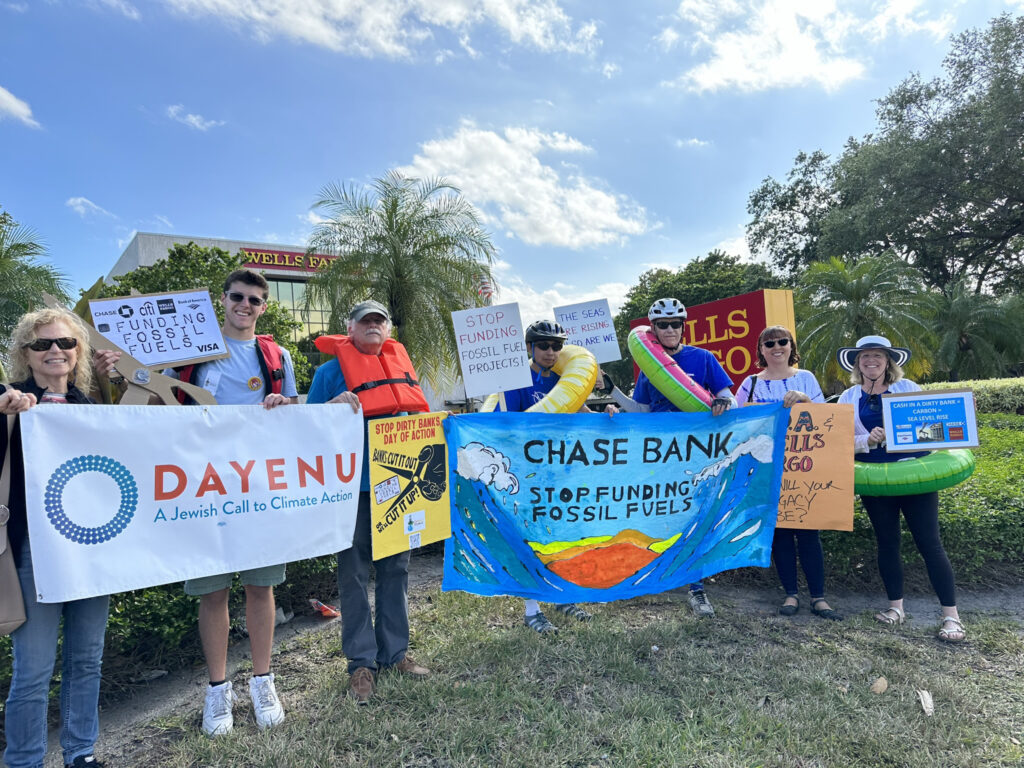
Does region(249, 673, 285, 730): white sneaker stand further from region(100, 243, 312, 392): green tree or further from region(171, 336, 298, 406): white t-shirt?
region(100, 243, 312, 392): green tree

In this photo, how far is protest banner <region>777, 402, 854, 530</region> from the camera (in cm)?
397

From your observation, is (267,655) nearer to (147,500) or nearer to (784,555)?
(147,500)

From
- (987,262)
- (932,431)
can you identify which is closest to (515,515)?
(932,431)

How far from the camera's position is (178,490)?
2.80m

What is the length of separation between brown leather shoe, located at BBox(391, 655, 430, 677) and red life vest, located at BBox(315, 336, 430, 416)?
1388mm

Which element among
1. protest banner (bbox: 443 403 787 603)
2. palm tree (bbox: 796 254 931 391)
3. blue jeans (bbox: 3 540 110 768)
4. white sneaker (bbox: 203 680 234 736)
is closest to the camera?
blue jeans (bbox: 3 540 110 768)

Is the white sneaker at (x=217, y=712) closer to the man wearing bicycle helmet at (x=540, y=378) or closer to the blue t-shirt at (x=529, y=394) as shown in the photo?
the man wearing bicycle helmet at (x=540, y=378)

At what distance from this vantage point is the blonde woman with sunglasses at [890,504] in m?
3.81

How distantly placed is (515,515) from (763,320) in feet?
15.7

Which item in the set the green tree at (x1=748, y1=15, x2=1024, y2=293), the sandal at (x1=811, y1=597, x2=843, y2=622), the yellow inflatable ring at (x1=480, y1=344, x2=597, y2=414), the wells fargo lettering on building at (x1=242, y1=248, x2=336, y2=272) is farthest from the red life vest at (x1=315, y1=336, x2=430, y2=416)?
the wells fargo lettering on building at (x1=242, y1=248, x2=336, y2=272)

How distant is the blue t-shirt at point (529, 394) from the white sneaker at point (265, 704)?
2051 millimetres

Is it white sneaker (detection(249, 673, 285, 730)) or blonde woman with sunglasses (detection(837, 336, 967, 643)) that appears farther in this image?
blonde woman with sunglasses (detection(837, 336, 967, 643))

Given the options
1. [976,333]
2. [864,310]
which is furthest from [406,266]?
[976,333]

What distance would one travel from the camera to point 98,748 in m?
2.93
